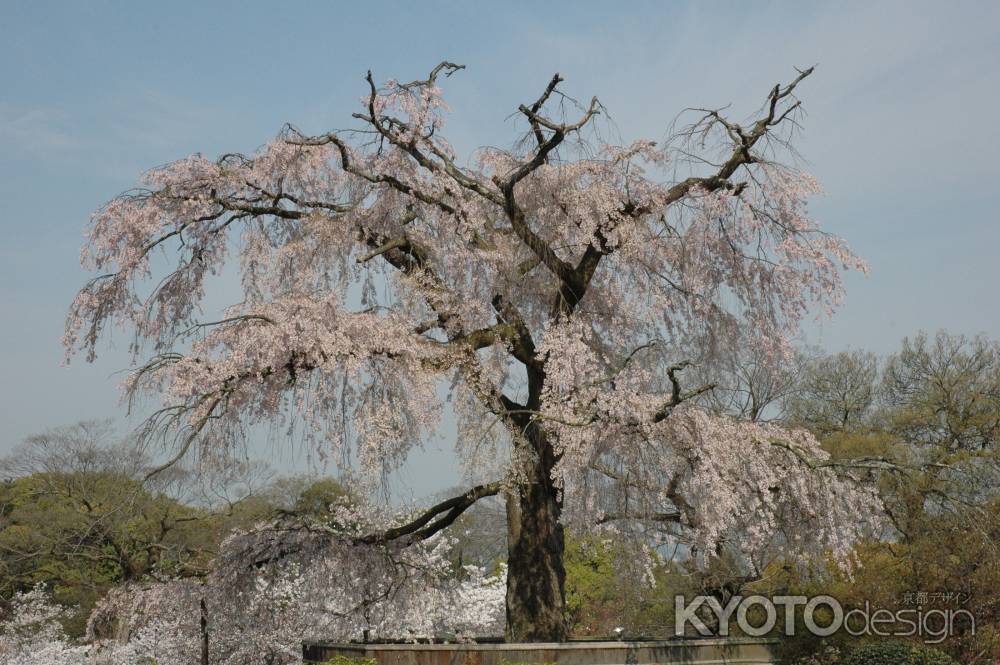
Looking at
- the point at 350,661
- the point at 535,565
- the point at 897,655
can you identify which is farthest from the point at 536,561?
the point at 897,655

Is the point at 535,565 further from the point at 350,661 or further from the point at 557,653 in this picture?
the point at 350,661

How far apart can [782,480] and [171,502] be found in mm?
21583

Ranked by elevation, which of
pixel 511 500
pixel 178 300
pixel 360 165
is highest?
pixel 360 165

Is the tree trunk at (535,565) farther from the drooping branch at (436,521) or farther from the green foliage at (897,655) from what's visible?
the green foliage at (897,655)

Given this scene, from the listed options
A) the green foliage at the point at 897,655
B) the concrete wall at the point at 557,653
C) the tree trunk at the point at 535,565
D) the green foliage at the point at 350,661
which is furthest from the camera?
the green foliage at the point at 897,655

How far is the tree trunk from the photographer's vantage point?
40.6 ft

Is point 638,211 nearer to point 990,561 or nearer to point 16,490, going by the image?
point 990,561

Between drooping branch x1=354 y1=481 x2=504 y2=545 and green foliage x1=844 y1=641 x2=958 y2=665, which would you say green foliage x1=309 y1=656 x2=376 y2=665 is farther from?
green foliage x1=844 y1=641 x2=958 y2=665

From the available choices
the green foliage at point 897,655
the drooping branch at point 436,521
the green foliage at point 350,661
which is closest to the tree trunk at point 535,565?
the drooping branch at point 436,521

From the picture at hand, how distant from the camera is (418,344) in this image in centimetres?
1165

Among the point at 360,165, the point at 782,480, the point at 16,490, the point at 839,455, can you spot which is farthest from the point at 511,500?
the point at 16,490

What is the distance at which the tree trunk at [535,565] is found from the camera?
40.6 feet

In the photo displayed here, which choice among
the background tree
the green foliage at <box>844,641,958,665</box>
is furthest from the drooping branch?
the green foliage at <box>844,641,958,665</box>

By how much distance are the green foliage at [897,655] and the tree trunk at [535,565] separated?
15.3ft
